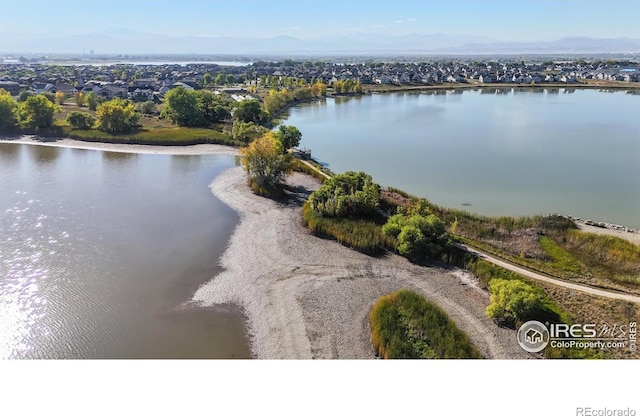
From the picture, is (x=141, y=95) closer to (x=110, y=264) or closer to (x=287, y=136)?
(x=287, y=136)

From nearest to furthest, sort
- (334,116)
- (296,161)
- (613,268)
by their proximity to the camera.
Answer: (613,268)
(296,161)
(334,116)

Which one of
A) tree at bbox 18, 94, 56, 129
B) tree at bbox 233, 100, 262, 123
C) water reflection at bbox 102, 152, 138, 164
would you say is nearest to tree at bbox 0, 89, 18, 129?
tree at bbox 18, 94, 56, 129

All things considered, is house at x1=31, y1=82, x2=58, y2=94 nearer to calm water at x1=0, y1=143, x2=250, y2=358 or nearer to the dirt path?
calm water at x1=0, y1=143, x2=250, y2=358

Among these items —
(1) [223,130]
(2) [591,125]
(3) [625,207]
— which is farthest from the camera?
(2) [591,125]

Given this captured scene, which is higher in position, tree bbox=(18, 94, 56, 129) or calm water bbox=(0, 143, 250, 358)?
tree bbox=(18, 94, 56, 129)

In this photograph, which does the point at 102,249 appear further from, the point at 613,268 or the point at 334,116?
the point at 334,116

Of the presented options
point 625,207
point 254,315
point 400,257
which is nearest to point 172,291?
point 254,315
